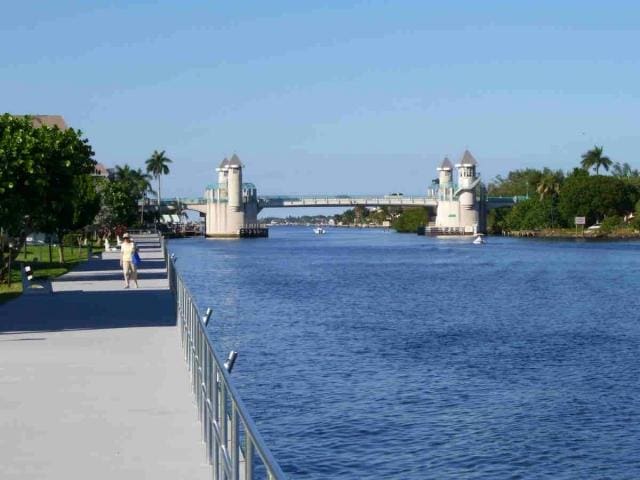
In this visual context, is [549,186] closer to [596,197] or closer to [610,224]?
[596,197]

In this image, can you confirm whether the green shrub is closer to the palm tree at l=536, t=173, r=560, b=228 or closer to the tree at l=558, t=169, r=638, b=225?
the tree at l=558, t=169, r=638, b=225

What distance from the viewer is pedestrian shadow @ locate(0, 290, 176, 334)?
2683cm

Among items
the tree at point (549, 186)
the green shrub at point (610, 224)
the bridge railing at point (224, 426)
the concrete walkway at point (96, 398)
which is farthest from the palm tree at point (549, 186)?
the bridge railing at point (224, 426)

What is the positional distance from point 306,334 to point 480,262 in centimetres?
6772

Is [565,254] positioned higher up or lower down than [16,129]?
lower down

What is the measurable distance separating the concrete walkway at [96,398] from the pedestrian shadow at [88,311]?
4cm

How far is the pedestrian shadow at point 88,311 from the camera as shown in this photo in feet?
88.0

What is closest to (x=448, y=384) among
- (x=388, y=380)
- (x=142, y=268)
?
(x=388, y=380)

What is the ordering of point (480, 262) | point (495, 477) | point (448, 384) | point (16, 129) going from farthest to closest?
point (480, 262), point (16, 129), point (448, 384), point (495, 477)

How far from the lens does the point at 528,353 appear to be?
31.9m

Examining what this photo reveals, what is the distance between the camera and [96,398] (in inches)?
639

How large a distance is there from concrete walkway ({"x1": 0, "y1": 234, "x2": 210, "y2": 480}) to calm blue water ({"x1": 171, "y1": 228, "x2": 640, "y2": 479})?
227 cm

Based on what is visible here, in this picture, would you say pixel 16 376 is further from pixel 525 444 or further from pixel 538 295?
pixel 538 295

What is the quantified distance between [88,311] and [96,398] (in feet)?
48.0
